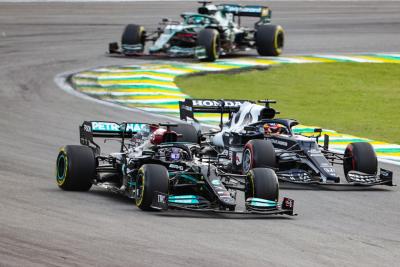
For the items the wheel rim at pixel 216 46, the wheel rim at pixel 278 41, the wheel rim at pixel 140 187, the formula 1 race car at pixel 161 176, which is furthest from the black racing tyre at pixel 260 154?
the wheel rim at pixel 278 41

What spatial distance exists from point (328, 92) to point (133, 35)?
836cm

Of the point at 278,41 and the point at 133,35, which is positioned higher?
the point at 133,35

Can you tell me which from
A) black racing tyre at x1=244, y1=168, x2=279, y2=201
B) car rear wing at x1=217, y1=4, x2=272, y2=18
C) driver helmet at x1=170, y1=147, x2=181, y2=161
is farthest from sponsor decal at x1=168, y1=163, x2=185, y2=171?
car rear wing at x1=217, y1=4, x2=272, y2=18

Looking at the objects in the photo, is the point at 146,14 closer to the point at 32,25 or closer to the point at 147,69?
the point at 32,25

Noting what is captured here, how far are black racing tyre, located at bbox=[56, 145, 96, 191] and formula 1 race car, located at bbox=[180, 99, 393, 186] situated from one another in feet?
8.04

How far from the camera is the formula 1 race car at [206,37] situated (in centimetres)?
3600

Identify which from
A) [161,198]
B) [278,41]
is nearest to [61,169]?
[161,198]

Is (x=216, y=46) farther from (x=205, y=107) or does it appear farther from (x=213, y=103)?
(x=205, y=107)

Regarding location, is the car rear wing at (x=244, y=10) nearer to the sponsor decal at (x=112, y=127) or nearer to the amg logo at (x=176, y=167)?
the sponsor decal at (x=112, y=127)

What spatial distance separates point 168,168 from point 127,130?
226 centimetres

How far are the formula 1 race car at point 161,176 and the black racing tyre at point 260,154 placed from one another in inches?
43.2

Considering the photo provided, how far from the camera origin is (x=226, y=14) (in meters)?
38.2

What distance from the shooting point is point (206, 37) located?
3569 centimetres

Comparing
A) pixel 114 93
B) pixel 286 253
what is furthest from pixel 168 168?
pixel 114 93
